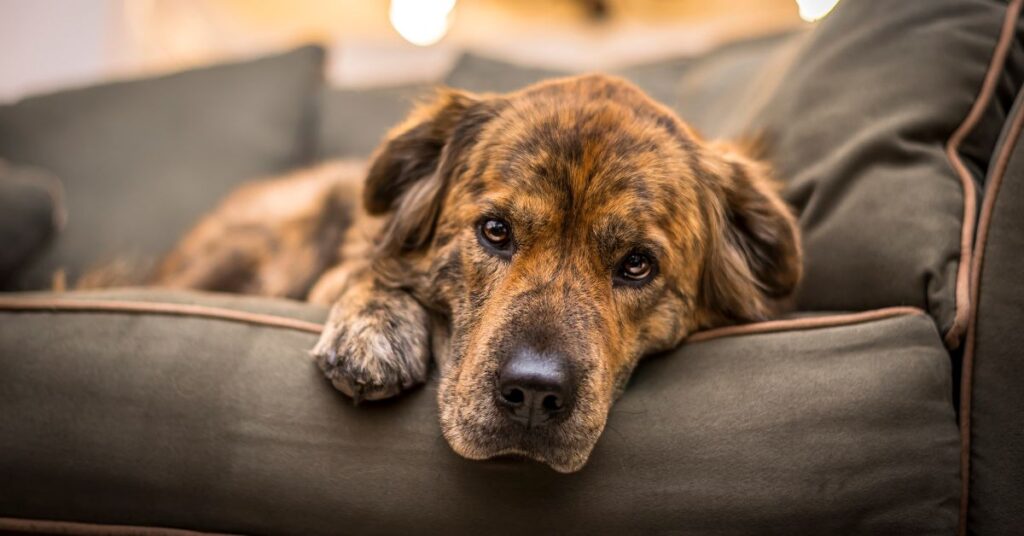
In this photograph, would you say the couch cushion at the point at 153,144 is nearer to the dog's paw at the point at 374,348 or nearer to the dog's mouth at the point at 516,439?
the dog's paw at the point at 374,348

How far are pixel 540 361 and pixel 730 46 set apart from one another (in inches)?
106

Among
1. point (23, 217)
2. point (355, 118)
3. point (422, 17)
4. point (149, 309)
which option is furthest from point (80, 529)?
point (422, 17)

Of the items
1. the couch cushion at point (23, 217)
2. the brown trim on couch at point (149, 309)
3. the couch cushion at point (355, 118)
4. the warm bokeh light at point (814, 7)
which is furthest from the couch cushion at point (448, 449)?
the warm bokeh light at point (814, 7)

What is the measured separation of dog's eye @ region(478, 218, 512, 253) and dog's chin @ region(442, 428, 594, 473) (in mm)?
454

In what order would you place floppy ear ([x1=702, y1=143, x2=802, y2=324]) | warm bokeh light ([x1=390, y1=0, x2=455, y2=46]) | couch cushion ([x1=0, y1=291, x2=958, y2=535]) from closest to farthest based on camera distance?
couch cushion ([x1=0, y1=291, x2=958, y2=535]) → floppy ear ([x1=702, y1=143, x2=802, y2=324]) → warm bokeh light ([x1=390, y1=0, x2=455, y2=46])

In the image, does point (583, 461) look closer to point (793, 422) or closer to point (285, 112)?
point (793, 422)

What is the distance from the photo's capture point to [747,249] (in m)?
1.91

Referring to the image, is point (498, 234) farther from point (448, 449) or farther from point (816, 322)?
point (816, 322)

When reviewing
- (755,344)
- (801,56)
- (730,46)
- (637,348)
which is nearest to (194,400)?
(637,348)

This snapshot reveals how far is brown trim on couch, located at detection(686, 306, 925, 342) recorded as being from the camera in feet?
5.01

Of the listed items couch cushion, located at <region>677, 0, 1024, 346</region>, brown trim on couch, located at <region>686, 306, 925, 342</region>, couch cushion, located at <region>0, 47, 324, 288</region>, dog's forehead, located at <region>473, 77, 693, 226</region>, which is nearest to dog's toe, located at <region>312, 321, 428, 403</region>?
dog's forehead, located at <region>473, 77, 693, 226</region>

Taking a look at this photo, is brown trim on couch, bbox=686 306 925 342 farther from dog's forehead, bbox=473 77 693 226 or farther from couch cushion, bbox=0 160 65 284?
couch cushion, bbox=0 160 65 284

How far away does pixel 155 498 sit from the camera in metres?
1.39

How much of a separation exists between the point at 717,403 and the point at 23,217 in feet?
7.59
